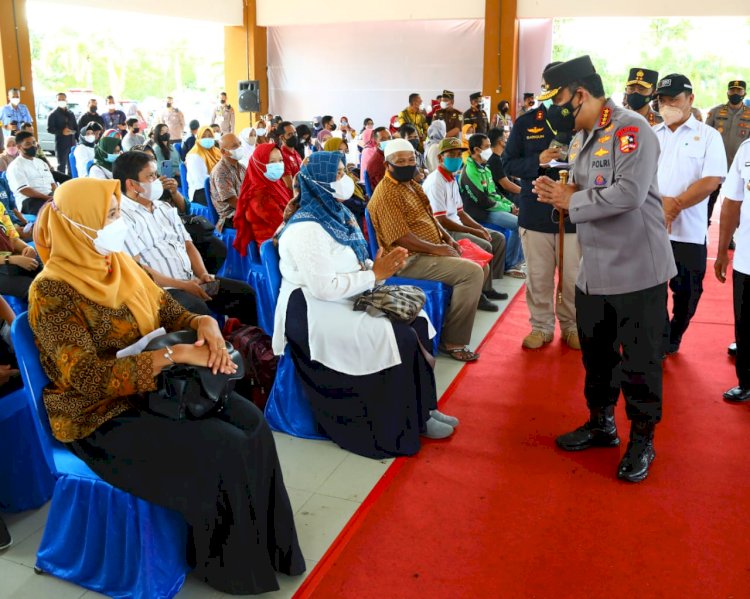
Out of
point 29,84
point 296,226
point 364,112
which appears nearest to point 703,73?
point 364,112

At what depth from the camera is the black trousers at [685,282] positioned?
3.69 meters

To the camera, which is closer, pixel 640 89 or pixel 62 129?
pixel 640 89

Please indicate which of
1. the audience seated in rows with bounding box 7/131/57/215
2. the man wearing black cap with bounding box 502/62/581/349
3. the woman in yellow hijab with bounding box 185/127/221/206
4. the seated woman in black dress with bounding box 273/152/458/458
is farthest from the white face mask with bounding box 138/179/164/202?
the woman in yellow hijab with bounding box 185/127/221/206

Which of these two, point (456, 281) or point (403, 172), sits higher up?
point (403, 172)

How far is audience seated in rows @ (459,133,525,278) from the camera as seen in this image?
562cm

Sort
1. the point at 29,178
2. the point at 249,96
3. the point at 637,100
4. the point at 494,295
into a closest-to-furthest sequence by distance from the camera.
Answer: the point at 637,100 < the point at 494,295 < the point at 29,178 < the point at 249,96

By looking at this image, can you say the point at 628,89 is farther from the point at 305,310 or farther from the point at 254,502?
the point at 254,502

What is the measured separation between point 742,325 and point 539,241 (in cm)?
121

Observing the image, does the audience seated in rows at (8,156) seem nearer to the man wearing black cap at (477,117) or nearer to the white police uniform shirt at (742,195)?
the man wearing black cap at (477,117)

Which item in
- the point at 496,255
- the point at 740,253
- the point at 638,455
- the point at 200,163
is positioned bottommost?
the point at 638,455

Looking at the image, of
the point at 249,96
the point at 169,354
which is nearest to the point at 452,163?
the point at 169,354

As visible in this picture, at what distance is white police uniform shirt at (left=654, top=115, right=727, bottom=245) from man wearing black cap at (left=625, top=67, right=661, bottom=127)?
0.74 metres

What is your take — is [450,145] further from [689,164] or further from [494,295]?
[689,164]

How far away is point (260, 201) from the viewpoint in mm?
4453
